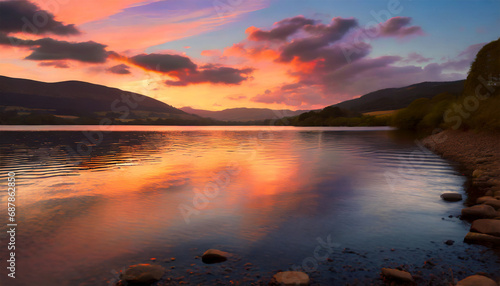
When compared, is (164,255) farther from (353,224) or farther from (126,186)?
(126,186)

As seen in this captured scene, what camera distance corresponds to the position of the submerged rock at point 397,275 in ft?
28.5

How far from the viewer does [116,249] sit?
11.2 m

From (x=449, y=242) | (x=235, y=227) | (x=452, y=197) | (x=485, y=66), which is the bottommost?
(x=235, y=227)

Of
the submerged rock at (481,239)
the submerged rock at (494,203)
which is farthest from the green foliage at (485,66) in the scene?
the submerged rock at (481,239)

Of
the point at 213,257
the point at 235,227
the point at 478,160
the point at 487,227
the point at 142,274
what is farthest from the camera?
the point at 478,160

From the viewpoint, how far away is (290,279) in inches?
341

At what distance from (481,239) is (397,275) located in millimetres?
5368

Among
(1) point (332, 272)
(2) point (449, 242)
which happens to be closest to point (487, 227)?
(2) point (449, 242)

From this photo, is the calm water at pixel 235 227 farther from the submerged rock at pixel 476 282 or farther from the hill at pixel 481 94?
the hill at pixel 481 94

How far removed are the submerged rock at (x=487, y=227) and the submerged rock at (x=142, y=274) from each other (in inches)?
495

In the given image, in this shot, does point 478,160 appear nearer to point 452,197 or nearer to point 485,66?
point 452,197

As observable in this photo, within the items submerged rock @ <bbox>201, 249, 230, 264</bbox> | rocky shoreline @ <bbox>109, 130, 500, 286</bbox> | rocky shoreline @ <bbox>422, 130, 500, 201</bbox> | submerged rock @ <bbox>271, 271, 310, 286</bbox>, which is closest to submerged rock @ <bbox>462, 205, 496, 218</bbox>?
rocky shoreline @ <bbox>109, 130, 500, 286</bbox>

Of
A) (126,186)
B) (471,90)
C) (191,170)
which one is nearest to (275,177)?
(191,170)

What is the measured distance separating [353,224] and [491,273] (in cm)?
547
